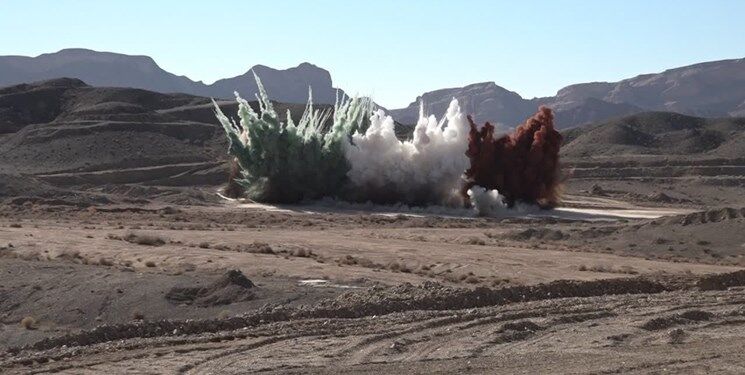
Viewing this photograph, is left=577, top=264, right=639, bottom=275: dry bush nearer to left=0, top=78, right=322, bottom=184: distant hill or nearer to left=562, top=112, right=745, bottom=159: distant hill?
left=0, top=78, right=322, bottom=184: distant hill

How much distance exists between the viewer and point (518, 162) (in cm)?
6075

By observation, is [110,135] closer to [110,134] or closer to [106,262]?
[110,134]

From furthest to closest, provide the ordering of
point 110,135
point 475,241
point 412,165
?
point 110,135
point 412,165
point 475,241

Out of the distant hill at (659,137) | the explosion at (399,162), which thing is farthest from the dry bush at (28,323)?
the distant hill at (659,137)

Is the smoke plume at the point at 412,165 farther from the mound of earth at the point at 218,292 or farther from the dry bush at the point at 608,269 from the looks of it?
the mound of earth at the point at 218,292

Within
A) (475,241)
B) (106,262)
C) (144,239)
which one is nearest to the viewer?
(106,262)

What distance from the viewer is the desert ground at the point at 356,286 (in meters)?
16.4

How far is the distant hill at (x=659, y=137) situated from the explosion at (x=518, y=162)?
169ft

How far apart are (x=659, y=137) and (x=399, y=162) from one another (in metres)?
72.3

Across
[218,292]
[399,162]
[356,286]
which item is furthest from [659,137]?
[218,292]

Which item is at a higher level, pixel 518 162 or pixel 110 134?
pixel 518 162

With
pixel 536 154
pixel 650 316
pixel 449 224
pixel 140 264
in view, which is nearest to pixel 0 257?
pixel 140 264

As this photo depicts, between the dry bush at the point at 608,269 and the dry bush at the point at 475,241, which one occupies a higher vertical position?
the dry bush at the point at 608,269

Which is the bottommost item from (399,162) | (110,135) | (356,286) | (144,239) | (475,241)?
(475,241)
